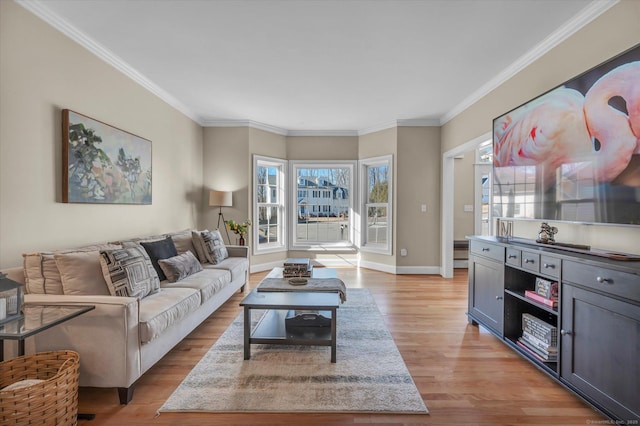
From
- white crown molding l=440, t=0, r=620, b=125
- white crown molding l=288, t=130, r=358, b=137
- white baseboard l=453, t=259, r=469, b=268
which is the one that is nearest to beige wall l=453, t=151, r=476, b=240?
white baseboard l=453, t=259, r=469, b=268

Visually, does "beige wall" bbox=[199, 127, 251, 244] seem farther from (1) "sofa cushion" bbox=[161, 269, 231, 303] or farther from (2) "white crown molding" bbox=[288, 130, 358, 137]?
(1) "sofa cushion" bbox=[161, 269, 231, 303]

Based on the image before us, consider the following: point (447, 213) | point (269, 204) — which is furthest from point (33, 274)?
point (447, 213)

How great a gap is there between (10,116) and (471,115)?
481 cm

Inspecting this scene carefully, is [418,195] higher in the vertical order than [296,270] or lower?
higher

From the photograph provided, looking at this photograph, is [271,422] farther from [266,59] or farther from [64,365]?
[266,59]

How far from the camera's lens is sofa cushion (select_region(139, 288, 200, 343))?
6.56 feet

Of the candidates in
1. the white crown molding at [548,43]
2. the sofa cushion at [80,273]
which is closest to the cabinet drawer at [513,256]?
the white crown molding at [548,43]

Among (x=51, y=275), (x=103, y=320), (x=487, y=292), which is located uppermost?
(x=51, y=275)

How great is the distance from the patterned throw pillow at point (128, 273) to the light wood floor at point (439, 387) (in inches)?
24.3

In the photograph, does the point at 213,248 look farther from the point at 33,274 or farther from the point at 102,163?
the point at 33,274

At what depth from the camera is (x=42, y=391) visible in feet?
4.85

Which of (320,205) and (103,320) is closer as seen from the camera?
(103,320)

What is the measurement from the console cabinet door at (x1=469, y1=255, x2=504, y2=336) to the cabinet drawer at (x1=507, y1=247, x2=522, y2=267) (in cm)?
11

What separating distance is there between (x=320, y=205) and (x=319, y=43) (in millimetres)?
3611
